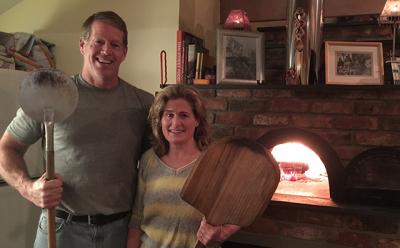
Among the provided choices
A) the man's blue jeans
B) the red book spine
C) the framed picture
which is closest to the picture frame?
the framed picture

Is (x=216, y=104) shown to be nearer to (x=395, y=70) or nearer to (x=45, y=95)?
(x=395, y=70)

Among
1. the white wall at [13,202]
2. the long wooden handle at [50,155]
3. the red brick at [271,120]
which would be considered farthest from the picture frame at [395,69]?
the white wall at [13,202]

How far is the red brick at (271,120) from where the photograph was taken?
1963 millimetres

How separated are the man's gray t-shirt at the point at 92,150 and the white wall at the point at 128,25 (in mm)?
999

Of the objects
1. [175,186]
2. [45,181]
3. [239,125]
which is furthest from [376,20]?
[45,181]

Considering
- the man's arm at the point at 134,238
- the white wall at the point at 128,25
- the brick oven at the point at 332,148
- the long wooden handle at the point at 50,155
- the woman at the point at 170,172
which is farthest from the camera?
the white wall at the point at 128,25

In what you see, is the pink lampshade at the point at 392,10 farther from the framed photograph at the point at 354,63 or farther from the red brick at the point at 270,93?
the red brick at the point at 270,93

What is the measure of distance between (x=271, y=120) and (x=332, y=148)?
355mm

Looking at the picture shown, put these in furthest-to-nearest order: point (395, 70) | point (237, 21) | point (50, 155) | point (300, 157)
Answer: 1. point (300, 157)
2. point (237, 21)
3. point (395, 70)
4. point (50, 155)

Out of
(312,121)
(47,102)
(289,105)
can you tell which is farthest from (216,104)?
(47,102)

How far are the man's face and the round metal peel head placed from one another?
232 mm

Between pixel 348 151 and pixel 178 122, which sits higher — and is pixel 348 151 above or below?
below

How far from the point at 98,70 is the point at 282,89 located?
102 cm

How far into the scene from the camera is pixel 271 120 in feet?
6.52
